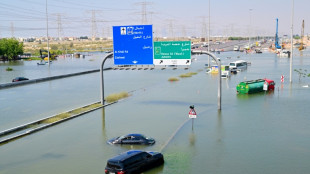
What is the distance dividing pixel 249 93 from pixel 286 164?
903 inches

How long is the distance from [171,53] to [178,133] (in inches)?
390

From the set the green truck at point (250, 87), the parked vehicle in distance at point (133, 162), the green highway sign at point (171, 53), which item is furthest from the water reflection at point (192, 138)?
the green truck at point (250, 87)

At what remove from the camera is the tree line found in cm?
11248

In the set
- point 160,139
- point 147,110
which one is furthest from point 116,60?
point 160,139

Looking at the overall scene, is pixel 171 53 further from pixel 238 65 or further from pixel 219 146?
pixel 238 65

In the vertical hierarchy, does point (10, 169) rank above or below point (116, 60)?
below

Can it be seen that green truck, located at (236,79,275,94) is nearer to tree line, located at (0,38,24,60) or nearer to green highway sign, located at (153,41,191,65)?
green highway sign, located at (153,41,191,65)

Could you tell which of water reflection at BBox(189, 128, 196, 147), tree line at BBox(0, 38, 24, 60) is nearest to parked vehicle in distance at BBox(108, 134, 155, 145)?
water reflection at BBox(189, 128, 196, 147)

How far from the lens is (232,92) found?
40.6m

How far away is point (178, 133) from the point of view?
22188 mm

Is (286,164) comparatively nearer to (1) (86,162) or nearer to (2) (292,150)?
(2) (292,150)

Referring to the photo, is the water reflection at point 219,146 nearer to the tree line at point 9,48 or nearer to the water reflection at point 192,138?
the water reflection at point 192,138

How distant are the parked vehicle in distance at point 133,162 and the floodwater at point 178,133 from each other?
0.47 meters

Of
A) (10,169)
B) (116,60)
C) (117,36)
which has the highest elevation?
(117,36)
